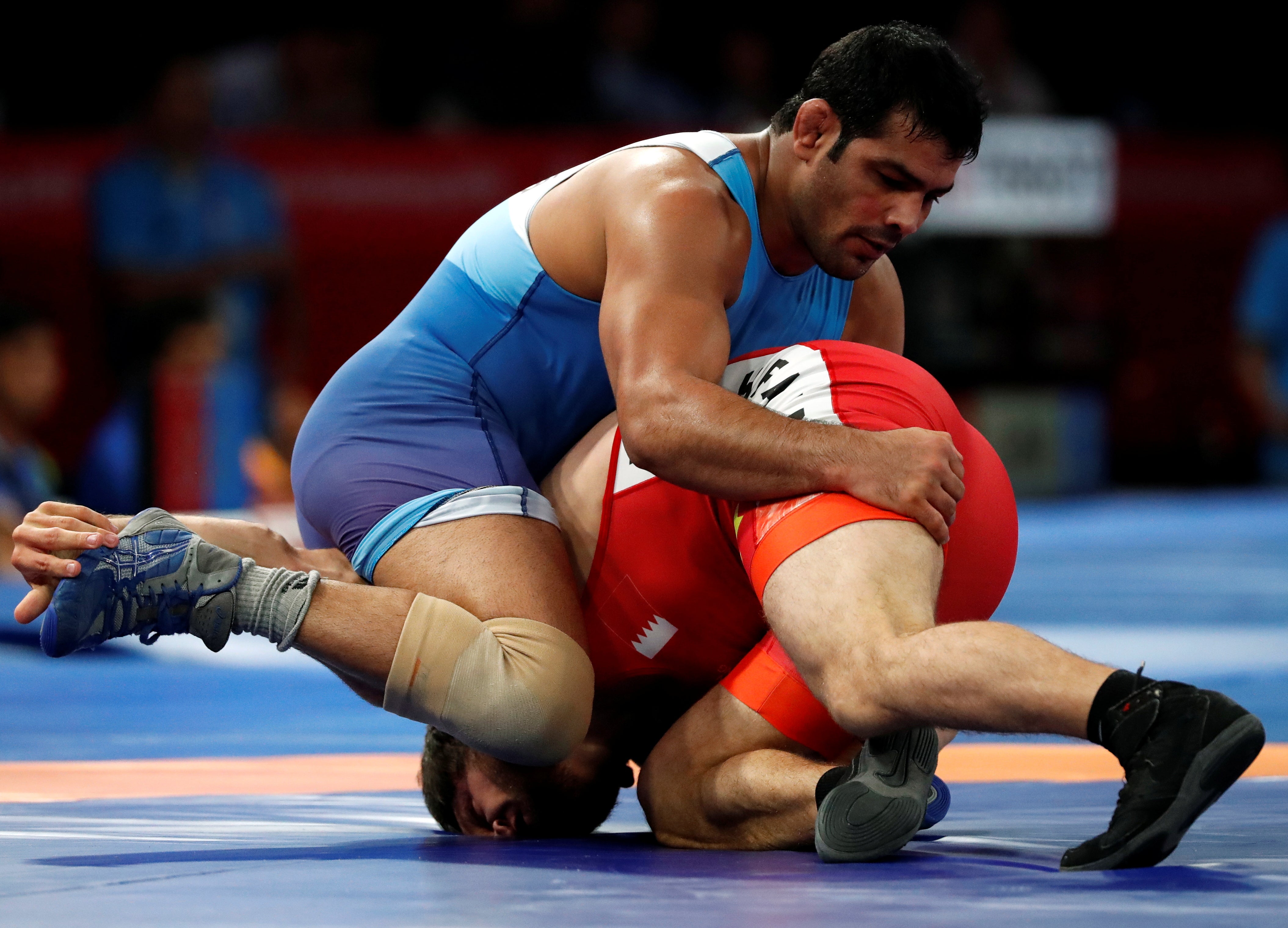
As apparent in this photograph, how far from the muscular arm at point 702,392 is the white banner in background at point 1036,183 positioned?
7807 mm

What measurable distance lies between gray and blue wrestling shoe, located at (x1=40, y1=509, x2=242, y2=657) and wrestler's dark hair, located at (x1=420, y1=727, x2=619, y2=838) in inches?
14.1

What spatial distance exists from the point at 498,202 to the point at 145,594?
21.4 feet

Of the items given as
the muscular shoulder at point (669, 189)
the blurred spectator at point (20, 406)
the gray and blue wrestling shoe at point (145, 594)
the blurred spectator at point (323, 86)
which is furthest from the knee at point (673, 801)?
the blurred spectator at point (323, 86)

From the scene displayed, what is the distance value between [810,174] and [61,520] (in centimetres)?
118

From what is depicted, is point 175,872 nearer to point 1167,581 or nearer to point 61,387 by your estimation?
point 1167,581

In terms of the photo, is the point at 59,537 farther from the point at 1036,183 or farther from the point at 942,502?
the point at 1036,183

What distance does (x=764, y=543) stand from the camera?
2121 millimetres

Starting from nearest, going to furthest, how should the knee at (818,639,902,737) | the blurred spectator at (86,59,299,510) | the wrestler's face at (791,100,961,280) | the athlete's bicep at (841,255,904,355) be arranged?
the knee at (818,639,902,737) < the wrestler's face at (791,100,961,280) < the athlete's bicep at (841,255,904,355) < the blurred spectator at (86,59,299,510)

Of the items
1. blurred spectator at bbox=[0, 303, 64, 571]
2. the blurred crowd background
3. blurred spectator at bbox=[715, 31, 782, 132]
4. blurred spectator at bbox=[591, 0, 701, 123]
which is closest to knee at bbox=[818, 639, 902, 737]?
blurred spectator at bbox=[0, 303, 64, 571]

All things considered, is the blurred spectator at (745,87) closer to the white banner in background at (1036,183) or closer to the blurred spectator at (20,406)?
the white banner in background at (1036,183)

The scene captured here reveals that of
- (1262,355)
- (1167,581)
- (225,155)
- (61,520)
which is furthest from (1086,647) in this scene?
(1262,355)

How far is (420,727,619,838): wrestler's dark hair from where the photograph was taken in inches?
94.5

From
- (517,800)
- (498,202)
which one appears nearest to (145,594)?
(517,800)

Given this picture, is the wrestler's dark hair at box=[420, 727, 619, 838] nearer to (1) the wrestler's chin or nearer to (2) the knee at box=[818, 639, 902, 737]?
(2) the knee at box=[818, 639, 902, 737]
